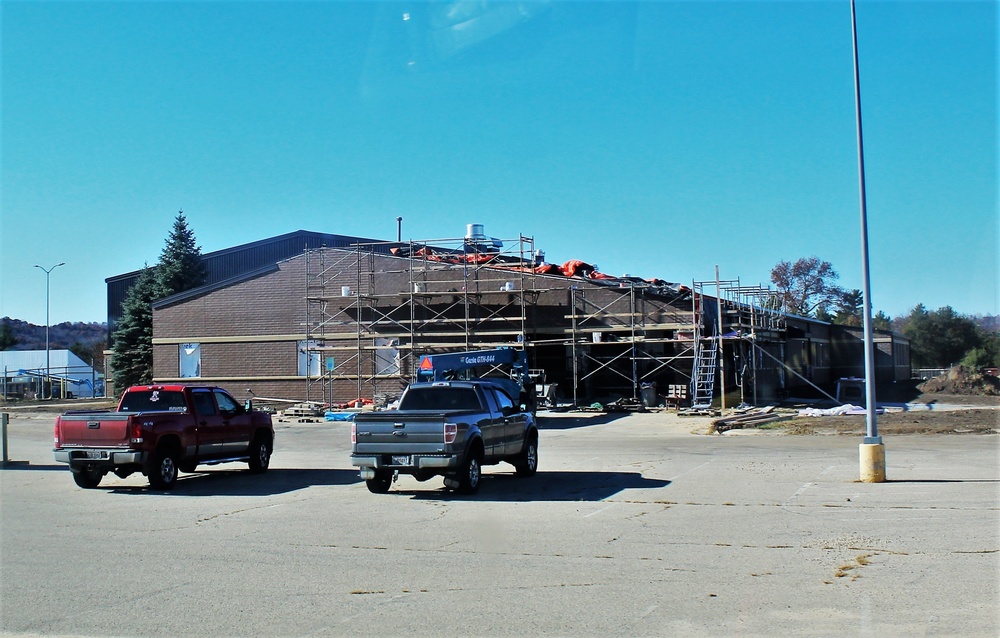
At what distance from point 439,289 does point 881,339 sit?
27.6 metres

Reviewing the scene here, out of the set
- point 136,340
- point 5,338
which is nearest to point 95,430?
point 136,340

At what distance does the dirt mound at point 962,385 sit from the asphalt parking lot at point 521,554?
28751 millimetres

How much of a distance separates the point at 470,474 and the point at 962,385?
3777cm

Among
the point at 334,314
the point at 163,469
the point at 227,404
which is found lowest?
the point at 163,469

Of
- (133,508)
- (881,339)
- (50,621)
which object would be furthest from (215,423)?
(881,339)

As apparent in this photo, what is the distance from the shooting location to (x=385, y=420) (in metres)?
15.5

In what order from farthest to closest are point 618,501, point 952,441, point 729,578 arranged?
point 952,441, point 618,501, point 729,578

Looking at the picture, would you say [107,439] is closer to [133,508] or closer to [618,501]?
[133,508]

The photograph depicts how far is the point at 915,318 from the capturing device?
9069 cm

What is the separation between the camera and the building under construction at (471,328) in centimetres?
3884

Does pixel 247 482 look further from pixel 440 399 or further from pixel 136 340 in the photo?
pixel 136 340

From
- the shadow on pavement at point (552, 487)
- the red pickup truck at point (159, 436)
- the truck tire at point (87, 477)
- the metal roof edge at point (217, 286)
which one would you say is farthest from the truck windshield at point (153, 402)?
the metal roof edge at point (217, 286)

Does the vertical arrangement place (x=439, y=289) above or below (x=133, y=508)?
above

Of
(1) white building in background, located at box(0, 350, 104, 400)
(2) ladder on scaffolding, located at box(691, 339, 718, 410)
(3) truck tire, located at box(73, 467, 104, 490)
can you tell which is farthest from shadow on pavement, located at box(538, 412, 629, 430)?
(1) white building in background, located at box(0, 350, 104, 400)
